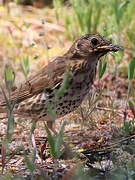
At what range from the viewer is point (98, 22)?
7.05 meters

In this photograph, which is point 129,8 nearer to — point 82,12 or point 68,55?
point 82,12

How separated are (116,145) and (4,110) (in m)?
1.15

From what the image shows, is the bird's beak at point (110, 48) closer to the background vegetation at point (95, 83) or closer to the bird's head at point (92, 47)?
the bird's head at point (92, 47)

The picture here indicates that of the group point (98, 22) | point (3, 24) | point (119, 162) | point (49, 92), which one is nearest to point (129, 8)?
point (98, 22)

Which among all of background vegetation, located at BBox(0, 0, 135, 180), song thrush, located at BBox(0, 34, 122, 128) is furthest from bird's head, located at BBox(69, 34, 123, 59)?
background vegetation, located at BBox(0, 0, 135, 180)

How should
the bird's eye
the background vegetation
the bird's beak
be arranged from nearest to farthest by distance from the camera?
the background vegetation → the bird's beak → the bird's eye

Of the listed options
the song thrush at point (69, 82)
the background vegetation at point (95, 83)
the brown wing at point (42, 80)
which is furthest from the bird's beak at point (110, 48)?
the brown wing at point (42, 80)

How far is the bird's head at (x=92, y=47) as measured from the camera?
13.7 ft

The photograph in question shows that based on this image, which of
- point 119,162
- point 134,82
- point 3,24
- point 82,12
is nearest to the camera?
point 119,162

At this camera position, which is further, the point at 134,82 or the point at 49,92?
the point at 134,82

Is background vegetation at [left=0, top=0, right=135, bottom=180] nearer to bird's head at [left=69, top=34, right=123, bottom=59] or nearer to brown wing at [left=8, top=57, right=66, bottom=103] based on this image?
bird's head at [left=69, top=34, right=123, bottom=59]

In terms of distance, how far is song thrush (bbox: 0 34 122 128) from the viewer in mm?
4184

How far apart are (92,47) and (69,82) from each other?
1.30ft

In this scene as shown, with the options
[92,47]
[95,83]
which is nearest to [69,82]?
[92,47]
